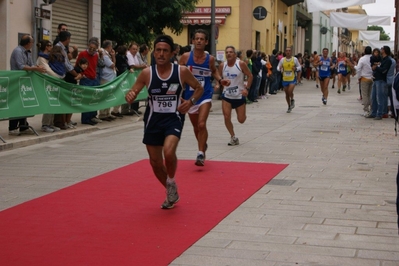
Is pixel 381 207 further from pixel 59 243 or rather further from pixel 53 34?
pixel 53 34

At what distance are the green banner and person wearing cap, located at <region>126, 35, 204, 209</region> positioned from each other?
565 centimetres

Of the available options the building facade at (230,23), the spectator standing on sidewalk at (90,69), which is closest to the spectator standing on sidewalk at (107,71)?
the spectator standing on sidewalk at (90,69)

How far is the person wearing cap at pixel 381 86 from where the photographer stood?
1864 cm

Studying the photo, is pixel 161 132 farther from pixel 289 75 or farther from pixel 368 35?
pixel 368 35

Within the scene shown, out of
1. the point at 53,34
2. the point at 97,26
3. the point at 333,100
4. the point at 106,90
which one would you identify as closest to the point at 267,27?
the point at 333,100

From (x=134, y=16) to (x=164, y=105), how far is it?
21088 mm

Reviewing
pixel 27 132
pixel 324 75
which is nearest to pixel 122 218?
pixel 27 132

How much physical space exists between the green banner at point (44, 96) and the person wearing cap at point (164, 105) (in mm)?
5648

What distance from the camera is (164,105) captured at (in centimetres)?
764

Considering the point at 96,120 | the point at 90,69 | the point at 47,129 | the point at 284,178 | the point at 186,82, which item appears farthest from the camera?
the point at 96,120

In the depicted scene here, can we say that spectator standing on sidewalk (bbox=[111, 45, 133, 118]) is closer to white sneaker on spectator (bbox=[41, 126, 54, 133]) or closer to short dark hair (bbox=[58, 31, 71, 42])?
short dark hair (bbox=[58, 31, 71, 42])

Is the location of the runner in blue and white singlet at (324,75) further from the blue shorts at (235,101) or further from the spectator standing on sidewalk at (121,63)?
the blue shorts at (235,101)

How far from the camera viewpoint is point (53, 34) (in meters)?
21.8

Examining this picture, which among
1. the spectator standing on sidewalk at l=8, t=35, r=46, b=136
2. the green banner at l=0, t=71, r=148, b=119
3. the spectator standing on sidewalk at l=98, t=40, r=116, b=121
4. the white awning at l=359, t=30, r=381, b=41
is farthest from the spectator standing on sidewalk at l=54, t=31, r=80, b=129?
the white awning at l=359, t=30, r=381, b=41
